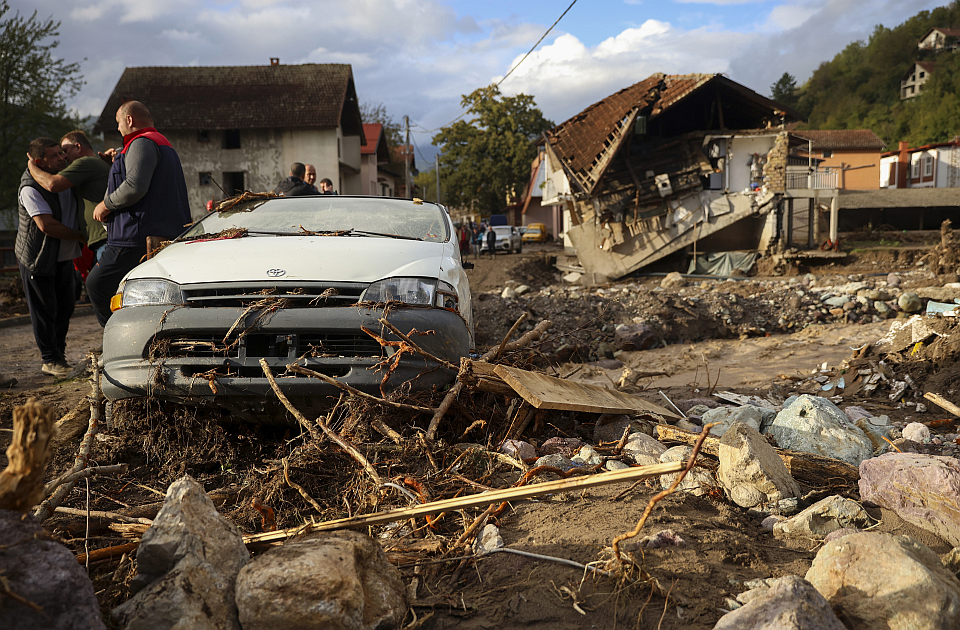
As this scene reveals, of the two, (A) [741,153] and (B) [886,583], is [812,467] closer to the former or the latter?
(B) [886,583]

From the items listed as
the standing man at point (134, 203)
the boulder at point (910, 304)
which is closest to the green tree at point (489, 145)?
the boulder at point (910, 304)

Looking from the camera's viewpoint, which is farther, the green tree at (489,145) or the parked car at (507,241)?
the green tree at (489,145)

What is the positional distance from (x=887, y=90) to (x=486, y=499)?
83665 millimetres

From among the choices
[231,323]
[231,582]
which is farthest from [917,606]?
[231,323]

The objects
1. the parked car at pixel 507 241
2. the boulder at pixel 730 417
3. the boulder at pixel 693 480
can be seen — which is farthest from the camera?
the parked car at pixel 507 241

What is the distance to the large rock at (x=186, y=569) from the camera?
5.50ft

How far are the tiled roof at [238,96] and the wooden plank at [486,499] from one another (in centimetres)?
3136

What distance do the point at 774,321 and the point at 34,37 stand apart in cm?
2855

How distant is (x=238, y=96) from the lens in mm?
32469

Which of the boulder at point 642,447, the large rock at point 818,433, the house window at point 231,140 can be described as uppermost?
the house window at point 231,140

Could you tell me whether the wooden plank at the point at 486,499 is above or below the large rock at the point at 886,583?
above

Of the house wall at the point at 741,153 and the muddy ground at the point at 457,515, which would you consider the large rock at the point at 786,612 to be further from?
the house wall at the point at 741,153

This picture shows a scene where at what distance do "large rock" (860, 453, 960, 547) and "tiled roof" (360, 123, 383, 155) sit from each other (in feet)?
127

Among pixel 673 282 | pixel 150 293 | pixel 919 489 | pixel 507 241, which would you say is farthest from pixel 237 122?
pixel 919 489
